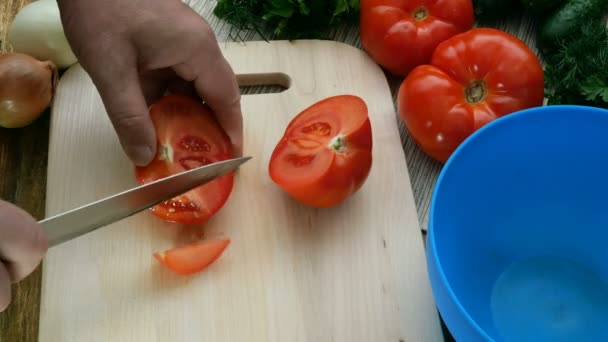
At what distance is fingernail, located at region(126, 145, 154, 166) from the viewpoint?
0.98 m

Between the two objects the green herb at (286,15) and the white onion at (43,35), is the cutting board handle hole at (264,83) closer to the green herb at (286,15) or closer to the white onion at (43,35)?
the green herb at (286,15)

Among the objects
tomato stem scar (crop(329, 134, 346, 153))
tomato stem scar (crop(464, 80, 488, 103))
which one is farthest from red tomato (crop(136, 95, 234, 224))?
tomato stem scar (crop(464, 80, 488, 103))

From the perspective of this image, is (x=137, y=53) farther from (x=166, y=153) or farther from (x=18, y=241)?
(x=18, y=241)

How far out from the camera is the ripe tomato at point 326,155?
994 millimetres

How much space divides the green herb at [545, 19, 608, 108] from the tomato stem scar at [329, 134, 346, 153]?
0.44 m

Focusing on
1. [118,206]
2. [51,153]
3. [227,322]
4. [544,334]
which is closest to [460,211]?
[544,334]

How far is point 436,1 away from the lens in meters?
1.20

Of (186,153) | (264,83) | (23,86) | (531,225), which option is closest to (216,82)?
(186,153)

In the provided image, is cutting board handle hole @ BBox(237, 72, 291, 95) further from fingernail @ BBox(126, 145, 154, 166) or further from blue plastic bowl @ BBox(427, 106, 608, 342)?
blue plastic bowl @ BBox(427, 106, 608, 342)

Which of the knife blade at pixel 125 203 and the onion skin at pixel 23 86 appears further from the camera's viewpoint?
the onion skin at pixel 23 86

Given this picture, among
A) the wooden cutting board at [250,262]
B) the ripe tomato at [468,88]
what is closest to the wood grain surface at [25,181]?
the wooden cutting board at [250,262]

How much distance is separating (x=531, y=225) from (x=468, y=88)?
258mm

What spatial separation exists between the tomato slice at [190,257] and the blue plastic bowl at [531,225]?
1.16ft

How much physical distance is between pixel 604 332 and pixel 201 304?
635 mm
